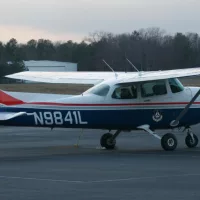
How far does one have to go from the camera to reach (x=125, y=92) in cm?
2123

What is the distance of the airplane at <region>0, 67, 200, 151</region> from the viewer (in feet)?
66.2

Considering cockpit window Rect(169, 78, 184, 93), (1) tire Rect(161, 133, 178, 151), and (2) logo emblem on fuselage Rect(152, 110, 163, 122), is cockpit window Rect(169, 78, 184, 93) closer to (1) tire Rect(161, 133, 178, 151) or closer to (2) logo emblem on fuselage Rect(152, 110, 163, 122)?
(2) logo emblem on fuselage Rect(152, 110, 163, 122)

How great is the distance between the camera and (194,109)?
21656mm

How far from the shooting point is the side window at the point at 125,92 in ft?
69.4

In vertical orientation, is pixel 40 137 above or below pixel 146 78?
below

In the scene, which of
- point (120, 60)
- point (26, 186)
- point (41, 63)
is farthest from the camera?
point (41, 63)

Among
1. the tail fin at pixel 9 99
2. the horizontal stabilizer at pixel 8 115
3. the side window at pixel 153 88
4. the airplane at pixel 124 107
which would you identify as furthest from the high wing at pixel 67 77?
the horizontal stabilizer at pixel 8 115

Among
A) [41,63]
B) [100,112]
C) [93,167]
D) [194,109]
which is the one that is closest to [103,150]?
[100,112]

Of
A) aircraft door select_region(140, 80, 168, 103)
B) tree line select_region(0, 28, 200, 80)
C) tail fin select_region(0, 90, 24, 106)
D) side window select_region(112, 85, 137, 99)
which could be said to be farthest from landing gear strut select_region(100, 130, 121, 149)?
tree line select_region(0, 28, 200, 80)

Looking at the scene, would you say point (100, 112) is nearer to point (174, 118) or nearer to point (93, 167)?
point (174, 118)

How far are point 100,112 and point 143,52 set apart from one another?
1051 inches

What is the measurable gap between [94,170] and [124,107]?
5.17 metres

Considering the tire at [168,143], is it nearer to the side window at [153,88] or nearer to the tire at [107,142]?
the side window at [153,88]

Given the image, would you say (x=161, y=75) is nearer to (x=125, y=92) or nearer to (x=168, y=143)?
(x=125, y=92)
